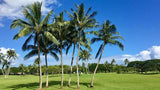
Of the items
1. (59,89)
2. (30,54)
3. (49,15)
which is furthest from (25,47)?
(59,89)

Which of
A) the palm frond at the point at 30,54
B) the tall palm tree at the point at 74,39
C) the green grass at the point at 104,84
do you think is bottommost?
the green grass at the point at 104,84

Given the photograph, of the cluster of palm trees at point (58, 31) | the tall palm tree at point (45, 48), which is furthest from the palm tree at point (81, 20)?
the tall palm tree at point (45, 48)

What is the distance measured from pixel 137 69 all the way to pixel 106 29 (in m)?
68.6

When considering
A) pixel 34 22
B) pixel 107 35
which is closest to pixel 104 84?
pixel 107 35

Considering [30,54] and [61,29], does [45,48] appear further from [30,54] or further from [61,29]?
[61,29]

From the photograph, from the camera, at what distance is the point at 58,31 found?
960 inches

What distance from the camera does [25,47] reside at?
79.3ft

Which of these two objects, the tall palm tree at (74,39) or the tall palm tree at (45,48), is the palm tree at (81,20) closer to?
the tall palm tree at (74,39)

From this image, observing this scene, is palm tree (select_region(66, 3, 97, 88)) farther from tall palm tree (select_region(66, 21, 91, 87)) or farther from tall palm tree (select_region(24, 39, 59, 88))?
tall palm tree (select_region(24, 39, 59, 88))

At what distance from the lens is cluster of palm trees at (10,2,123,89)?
22000 millimetres

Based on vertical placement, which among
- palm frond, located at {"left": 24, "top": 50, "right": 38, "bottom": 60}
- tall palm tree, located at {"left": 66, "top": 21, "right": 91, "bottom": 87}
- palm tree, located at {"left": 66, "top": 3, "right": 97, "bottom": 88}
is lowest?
palm frond, located at {"left": 24, "top": 50, "right": 38, "bottom": 60}

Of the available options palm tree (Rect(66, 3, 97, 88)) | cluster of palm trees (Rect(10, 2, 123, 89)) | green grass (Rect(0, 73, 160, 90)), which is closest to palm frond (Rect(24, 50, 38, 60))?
cluster of palm trees (Rect(10, 2, 123, 89))

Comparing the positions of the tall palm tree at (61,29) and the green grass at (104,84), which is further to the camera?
the green grass at (104,84)

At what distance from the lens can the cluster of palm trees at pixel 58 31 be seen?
22000mm
